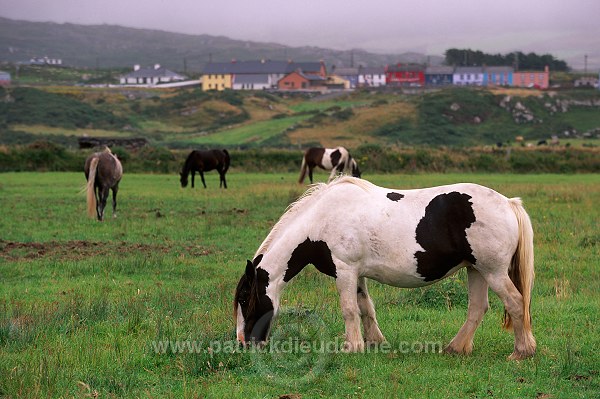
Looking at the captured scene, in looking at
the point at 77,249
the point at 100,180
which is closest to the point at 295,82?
the point at 100,180

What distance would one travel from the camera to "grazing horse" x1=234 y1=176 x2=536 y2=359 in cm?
807

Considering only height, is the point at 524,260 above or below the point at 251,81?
below

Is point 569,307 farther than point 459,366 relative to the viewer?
Yes

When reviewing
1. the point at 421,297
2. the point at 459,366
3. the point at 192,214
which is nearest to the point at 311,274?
the point at 421,297

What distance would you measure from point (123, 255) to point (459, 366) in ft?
30.7

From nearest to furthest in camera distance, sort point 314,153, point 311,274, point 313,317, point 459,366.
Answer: point 459,366, point 313,317, point 311,274, point 314,153

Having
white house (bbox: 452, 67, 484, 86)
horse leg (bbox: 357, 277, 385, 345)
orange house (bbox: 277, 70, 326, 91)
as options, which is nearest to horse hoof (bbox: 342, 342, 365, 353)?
horse leg (bbox: 357, 277, 385, 345)

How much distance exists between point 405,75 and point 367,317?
17163cm

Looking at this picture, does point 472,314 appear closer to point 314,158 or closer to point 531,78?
point 314,158

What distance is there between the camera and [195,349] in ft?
26.6

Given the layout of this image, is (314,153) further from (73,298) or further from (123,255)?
(73,298)

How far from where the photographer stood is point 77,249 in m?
16.3

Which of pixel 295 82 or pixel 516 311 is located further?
pixel 295 82

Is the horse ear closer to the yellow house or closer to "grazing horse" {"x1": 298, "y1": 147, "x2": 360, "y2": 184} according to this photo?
"grazing horse" {"x1": 298, "y1": 147, "x2": 360, "y2": 184}
